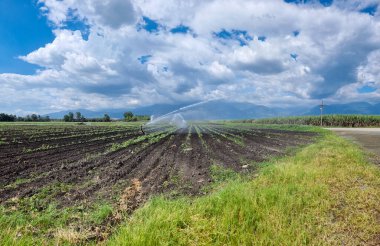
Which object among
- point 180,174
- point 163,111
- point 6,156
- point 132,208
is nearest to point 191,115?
point 163,111

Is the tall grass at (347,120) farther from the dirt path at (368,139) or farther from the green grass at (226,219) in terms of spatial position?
the green grass at (226,219)

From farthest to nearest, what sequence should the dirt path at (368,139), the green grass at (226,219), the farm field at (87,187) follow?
the dirt path at (368,139) < the farm field at (87,187) < the green grass at (226,219)

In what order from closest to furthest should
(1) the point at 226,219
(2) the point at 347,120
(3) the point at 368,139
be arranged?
1. (1) the point at 226,219
2. (3) the point at 368,139
3. (2) the point at 347,120

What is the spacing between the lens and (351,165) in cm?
1149

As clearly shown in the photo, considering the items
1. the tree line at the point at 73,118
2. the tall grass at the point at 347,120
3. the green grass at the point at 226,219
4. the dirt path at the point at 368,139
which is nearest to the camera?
the green grass at the point at 226,219

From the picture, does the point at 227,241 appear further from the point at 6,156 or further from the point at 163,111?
the point at 163,111

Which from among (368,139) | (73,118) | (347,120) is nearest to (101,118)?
(73,118)

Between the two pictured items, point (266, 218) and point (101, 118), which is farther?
point (101, 118)

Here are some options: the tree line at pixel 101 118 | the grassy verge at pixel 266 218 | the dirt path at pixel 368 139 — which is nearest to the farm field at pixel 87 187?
the grassy verge at pixel 266 218

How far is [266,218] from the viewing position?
584cm

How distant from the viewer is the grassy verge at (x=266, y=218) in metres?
4.97

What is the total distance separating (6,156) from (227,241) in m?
14.6

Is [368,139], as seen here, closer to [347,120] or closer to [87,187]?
[87,187]

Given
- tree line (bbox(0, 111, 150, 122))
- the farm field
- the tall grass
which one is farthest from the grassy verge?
tree line (bbox(0, 111, 150, 122))
